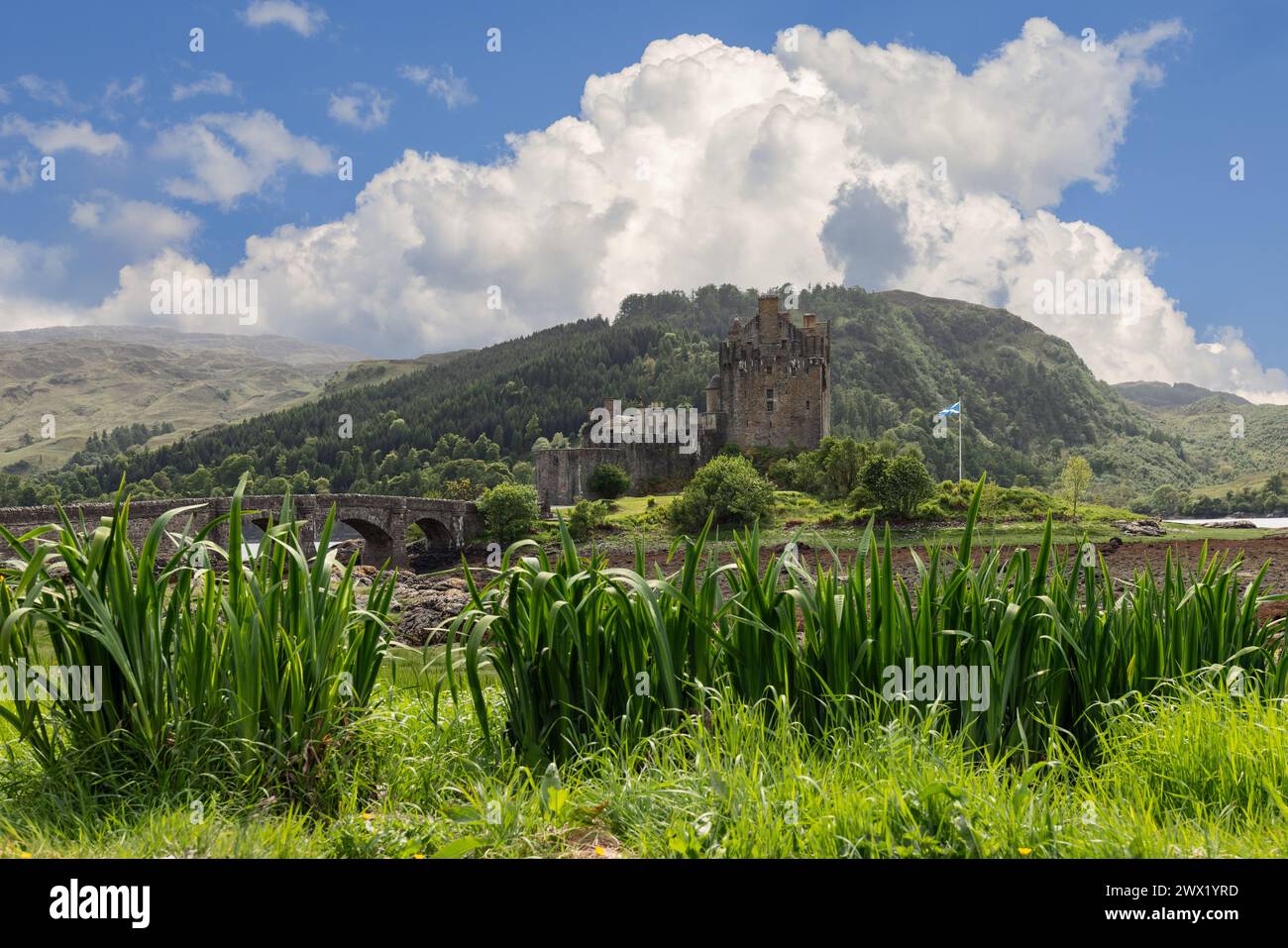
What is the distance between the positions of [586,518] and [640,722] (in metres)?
37.7

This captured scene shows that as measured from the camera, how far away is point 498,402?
108 m

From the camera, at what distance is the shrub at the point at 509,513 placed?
48.5 metres

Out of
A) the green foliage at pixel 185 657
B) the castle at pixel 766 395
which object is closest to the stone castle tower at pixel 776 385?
the castle at pixel 766 395

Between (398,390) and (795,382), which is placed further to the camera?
(398,390)

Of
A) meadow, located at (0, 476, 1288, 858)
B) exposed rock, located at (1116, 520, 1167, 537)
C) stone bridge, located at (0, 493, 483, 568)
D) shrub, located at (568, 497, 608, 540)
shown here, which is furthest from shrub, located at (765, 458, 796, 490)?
meadow, located at (0, 476, 1288, 858)

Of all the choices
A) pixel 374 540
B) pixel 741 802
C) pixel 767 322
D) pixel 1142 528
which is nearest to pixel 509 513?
pixel 374 540

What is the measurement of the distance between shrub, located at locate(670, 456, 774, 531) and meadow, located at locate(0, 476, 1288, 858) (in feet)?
113

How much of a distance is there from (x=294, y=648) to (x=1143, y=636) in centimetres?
423

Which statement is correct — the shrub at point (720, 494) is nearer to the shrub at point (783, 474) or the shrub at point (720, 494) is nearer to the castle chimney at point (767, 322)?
the shrub at point (783, 474)

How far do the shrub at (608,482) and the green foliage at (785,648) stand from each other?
51.7 metres

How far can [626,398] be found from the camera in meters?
105

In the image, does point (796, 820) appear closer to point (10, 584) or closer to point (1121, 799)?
point (1121, 799)

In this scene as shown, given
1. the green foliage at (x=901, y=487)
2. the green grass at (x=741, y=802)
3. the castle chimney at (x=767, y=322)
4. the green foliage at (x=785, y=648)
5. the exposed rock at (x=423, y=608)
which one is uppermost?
the castle chimney at (x=767, y=322)

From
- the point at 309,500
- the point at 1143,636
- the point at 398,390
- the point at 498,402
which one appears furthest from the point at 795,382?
the point at 398,390
